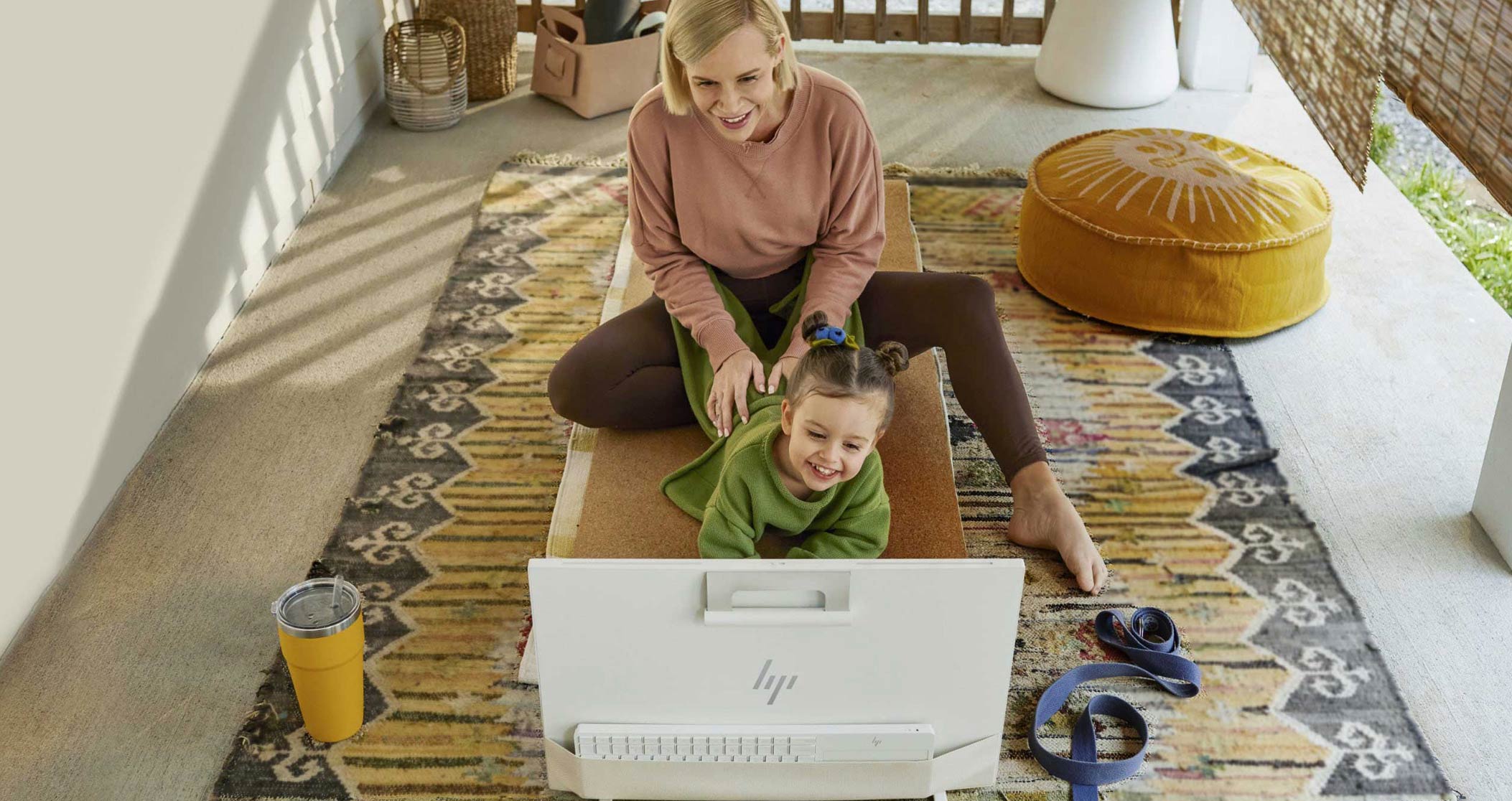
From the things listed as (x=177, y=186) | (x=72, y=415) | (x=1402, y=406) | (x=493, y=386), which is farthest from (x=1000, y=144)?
(x=72, y=415)

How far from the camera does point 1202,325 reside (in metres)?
2.77

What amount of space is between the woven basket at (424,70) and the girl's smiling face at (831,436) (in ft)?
7.48

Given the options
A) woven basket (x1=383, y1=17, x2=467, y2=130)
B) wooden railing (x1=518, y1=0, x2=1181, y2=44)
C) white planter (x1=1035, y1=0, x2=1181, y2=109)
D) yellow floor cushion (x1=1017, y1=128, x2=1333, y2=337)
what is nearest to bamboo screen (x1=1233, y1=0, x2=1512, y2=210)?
yellow floor cushion (x1=1017, y1=128, x2=1333, y2=337)

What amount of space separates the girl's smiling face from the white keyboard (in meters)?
0.32

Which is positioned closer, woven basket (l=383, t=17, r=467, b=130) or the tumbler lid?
the tumbler lid

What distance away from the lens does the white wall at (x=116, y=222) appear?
2.06 meters

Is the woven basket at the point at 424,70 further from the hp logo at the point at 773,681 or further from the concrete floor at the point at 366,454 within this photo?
the hp logo at the point at 773,681

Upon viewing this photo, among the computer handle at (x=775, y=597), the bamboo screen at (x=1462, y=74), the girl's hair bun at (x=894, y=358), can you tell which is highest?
the bamboo screen at (x=1462, y=74)

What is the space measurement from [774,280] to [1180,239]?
0.89 m

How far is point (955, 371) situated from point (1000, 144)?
161 centimetres

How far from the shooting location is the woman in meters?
2.15

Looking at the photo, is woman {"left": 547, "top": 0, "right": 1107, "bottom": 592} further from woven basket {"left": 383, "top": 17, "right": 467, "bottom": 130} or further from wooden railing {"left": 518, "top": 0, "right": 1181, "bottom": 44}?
wooden railing {"left": 518, "top": 0, "right": 1181, "bottom": 44}

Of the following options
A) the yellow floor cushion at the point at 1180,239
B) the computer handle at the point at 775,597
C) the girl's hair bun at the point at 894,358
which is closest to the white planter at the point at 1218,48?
the yellow floor cushion at the point at 1180,239

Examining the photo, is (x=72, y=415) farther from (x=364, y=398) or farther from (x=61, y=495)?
(x=364, y=398)
